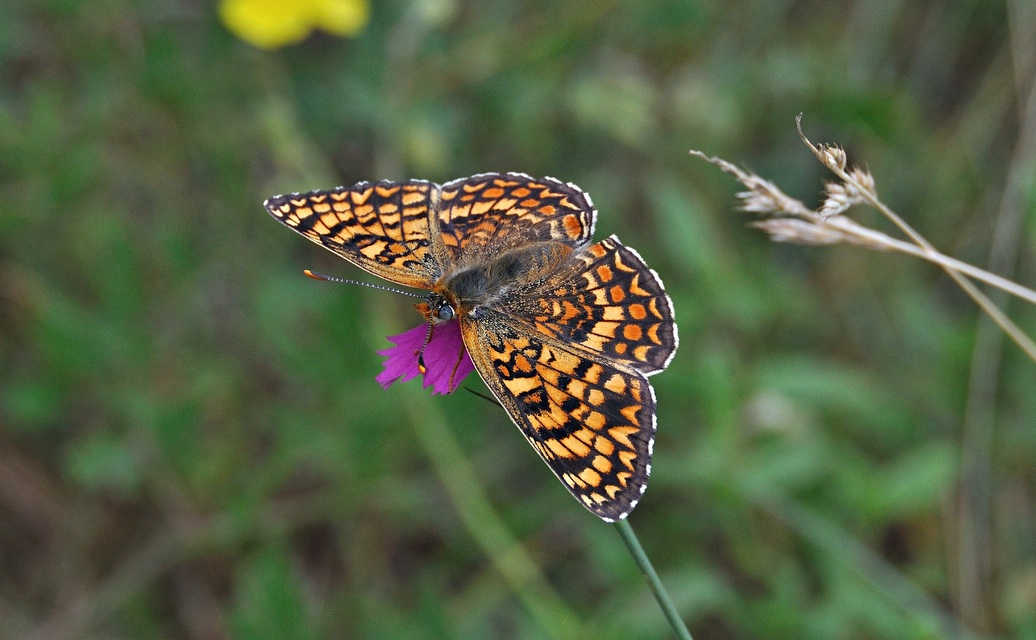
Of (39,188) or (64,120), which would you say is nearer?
(39,188)

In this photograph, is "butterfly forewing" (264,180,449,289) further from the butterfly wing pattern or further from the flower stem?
the flower stem

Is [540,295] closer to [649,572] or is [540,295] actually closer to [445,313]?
[445,313]

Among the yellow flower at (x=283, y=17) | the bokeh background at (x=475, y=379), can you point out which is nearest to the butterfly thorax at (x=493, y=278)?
the bokeh background at (x=475, y=379)

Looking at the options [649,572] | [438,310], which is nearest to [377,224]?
[438,310]

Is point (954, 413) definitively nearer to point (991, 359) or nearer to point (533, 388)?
point (991, 359)

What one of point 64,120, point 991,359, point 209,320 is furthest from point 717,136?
point 64,120

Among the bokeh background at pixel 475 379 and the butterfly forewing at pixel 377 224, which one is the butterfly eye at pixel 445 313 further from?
the bokeh background at pixel 475 379
